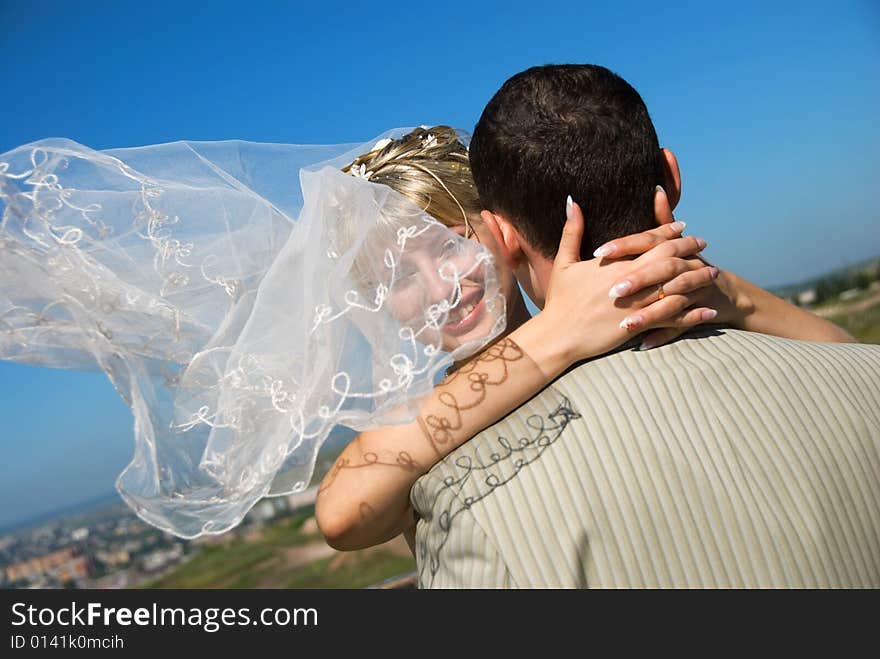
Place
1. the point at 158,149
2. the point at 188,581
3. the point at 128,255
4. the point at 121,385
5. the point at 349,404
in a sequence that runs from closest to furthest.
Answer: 1. the point at 349,404
2. the point at 121,385
3. the point at 128,255
4. the point at 158,149
5. the point at 188,581

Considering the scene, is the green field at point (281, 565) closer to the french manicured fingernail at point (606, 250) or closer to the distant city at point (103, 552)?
the distant city at point (103, 552)

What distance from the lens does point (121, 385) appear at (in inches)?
88.4

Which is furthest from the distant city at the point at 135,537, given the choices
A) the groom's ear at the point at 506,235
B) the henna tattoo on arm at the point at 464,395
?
the groom's ear at the point at 506,235

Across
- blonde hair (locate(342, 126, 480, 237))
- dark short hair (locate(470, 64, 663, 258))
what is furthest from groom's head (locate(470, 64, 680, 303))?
blonde hair (locate(342, 126, 480, 237))

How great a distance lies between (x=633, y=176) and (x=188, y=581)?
834cm

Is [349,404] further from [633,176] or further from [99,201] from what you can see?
[99,201]

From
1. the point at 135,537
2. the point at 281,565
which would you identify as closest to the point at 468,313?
the point at 135,537

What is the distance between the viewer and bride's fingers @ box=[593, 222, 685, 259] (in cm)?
187

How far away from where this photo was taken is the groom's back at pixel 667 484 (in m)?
1.69

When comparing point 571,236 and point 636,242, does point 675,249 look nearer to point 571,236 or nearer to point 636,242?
point 636,242

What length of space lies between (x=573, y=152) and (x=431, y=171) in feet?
2.61

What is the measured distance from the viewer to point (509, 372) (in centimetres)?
186

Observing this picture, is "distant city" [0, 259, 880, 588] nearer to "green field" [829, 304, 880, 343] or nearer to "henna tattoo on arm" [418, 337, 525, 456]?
"green field" [829, 304, 880, 343]
